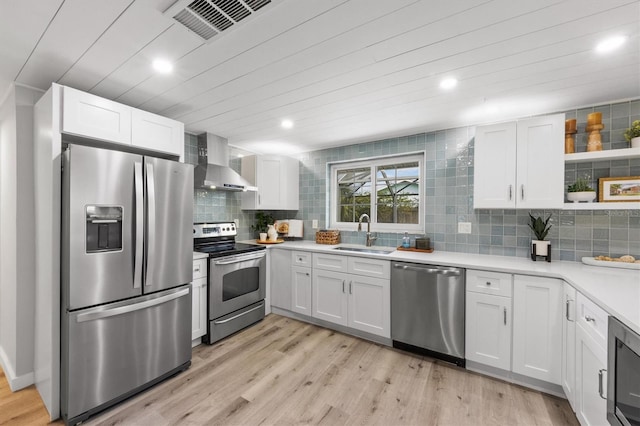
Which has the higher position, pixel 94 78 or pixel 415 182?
pixel 94 78

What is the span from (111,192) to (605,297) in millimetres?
2929

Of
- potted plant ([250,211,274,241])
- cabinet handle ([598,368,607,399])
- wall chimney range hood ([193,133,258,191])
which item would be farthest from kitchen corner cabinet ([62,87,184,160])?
cabinet handle ([598,368,607,399])

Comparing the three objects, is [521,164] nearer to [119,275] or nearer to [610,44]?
[610,44]

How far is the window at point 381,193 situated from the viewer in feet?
10.6

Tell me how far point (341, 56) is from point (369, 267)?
1931mm

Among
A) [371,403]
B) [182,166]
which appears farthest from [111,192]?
[371,403]

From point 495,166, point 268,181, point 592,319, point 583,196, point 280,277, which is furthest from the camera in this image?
point 268,181

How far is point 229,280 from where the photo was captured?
2.80 metres

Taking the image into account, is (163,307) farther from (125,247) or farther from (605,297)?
(605,297)

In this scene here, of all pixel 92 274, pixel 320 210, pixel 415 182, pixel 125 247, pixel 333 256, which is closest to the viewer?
pixel 92 274

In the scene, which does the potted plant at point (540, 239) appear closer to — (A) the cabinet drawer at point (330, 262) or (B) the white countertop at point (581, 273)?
(B) the white countertop at point (581, 273)

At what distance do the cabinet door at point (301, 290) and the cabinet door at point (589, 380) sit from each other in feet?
7.51

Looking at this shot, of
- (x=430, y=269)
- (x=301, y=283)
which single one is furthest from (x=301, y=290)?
(x=430, y=269)

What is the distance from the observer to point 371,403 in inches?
73.2
